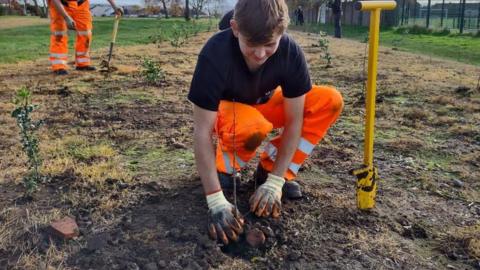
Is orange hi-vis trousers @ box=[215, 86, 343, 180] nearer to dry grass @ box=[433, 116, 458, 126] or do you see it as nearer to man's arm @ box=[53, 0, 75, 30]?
dry grass @ box=[433, 116, 458, 126]

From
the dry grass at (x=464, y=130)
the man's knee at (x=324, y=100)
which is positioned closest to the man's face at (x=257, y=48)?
the man's knee at (x=324, y=100)

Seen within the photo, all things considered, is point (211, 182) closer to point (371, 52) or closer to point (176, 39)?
point (371, 52)

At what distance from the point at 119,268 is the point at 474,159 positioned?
104 inches

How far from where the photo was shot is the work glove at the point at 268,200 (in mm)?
2232

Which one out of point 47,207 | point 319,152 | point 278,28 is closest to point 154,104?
point 319,152

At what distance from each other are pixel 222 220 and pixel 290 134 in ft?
1.94

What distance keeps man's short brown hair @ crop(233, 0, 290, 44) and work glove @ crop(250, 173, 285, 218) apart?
2.46 feet

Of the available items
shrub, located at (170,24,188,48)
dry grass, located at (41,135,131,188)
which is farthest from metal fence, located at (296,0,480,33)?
dry grass, located at (41,135,131,188)

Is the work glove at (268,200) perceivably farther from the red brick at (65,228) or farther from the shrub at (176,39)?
the shrub at (176,39)

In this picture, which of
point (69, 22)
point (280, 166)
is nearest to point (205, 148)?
point (280, 166)

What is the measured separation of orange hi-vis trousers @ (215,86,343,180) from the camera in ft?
7.79

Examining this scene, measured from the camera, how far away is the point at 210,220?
2.14 meters

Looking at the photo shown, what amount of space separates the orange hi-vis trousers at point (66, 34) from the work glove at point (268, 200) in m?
5.06

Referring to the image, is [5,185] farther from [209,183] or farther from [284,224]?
[284,224]
